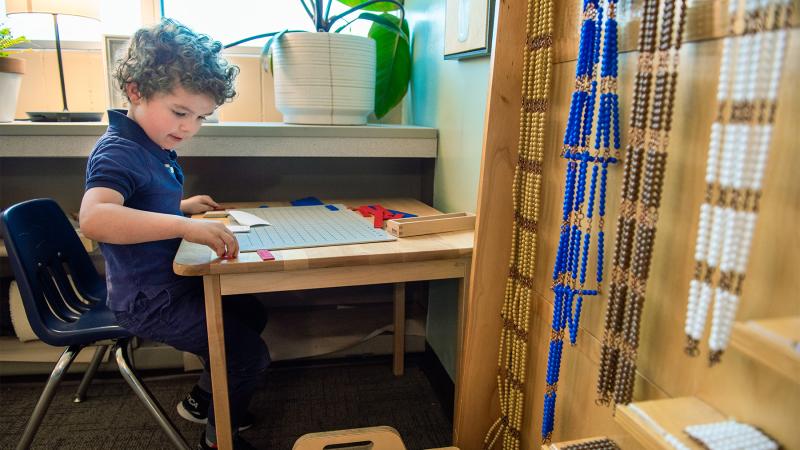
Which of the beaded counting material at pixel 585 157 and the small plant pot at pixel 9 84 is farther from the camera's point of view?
the small plant pot at pixel 9 84

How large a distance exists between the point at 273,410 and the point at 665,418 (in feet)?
4.61

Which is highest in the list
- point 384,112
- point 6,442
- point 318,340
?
point 384,112

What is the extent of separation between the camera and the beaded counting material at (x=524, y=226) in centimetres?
92

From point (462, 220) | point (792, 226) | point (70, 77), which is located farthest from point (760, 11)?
point (70, 77)

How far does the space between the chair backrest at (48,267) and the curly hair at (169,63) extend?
42cm

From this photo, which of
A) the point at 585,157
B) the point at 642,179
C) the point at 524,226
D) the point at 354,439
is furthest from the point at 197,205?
the point at 642,179

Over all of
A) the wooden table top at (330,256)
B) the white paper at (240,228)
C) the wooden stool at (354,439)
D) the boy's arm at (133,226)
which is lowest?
the wooden stool at (354,439)

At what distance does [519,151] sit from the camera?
3.25 feet

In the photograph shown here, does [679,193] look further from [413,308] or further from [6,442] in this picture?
[6,442]

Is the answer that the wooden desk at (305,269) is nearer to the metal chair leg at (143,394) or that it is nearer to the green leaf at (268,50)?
the metal chair leg at (143,394)

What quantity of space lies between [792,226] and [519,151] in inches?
20.5

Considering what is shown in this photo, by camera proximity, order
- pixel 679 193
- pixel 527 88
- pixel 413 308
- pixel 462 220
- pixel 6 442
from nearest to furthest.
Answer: pixel 679 193, pixel 527 88, pixel 462 220, pixel 6 442, pixel 413 308

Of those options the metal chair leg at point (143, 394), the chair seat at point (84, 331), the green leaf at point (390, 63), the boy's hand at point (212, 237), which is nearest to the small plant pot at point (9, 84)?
the chair seat at point (84, 331)

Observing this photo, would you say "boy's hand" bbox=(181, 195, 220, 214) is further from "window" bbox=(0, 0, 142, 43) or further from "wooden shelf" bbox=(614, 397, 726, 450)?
"wooden shelf" bbox=(614, 397, 726, 450)
